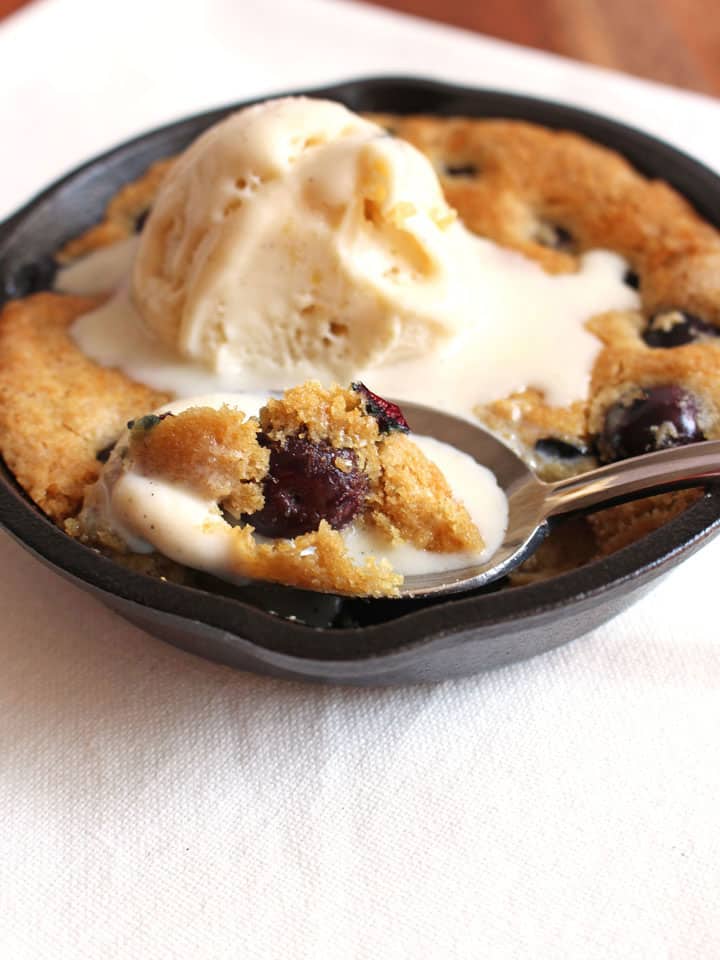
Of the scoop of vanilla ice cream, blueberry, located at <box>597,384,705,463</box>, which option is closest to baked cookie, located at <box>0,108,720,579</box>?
blueberry, located at <box>597,384,705,463</box>

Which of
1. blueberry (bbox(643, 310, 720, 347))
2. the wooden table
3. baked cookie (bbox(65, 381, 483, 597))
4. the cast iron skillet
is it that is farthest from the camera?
Result: the wooden table

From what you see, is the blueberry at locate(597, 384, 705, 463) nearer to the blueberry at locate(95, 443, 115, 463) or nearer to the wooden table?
the blueberry at locate(95, 443, 115, 463)

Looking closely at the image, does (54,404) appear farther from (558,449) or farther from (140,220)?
(558,449)

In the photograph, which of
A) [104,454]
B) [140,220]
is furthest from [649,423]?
[140,220]

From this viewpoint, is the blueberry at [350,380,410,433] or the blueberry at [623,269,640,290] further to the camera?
the blueberry at [623,269,640,290]

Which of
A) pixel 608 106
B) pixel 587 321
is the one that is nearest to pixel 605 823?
pixel 587 321

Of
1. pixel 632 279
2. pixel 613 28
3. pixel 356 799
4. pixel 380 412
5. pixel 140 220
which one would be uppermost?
pixel 613 28
